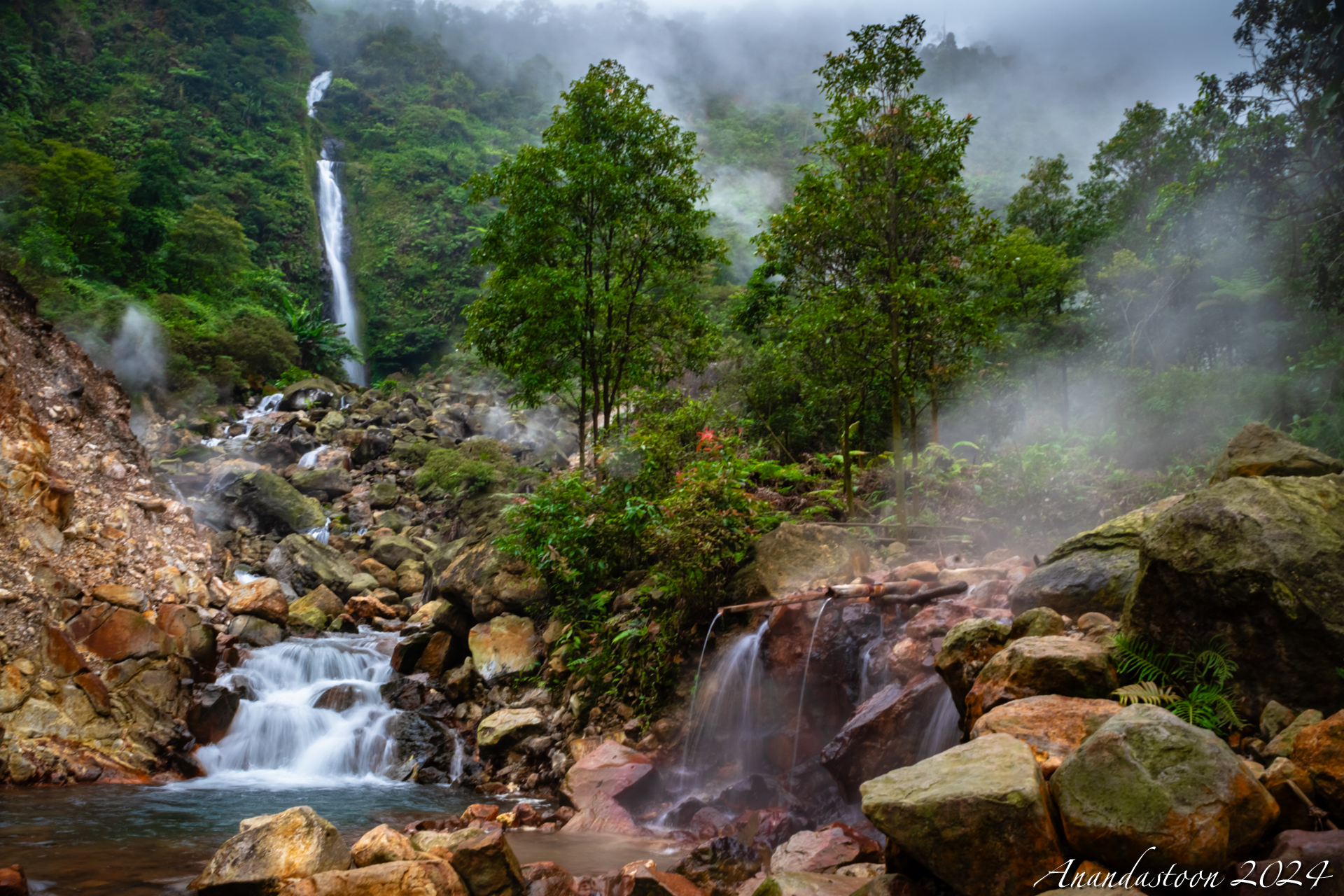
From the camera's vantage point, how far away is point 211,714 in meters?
9.73

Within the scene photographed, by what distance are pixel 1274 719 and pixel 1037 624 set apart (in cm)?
146

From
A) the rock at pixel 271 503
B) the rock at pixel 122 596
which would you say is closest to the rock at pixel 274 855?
the rock at pixel 122 596

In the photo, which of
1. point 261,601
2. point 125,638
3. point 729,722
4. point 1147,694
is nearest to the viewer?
point 1147,694

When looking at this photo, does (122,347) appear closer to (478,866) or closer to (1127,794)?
(478,866)

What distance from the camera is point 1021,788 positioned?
337 cm

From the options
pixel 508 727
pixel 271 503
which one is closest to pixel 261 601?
pixel 508 727

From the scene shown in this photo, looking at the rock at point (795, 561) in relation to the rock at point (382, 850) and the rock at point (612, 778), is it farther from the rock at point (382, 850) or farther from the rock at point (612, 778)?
the rock at point (382, 850)

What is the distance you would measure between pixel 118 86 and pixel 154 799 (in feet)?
181

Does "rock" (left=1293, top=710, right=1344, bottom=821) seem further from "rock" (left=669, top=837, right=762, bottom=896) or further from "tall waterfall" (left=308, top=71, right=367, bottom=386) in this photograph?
"tall waterfall" (left=308, top=71, right=367, bottom=386)

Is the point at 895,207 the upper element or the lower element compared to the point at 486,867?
upper

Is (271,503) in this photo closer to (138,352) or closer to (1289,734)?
(138,352)

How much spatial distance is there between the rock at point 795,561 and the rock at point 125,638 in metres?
7.64

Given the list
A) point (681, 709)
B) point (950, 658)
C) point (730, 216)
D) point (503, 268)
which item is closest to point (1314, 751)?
point (950, 658)

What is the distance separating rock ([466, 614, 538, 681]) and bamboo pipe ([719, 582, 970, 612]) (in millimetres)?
4294
